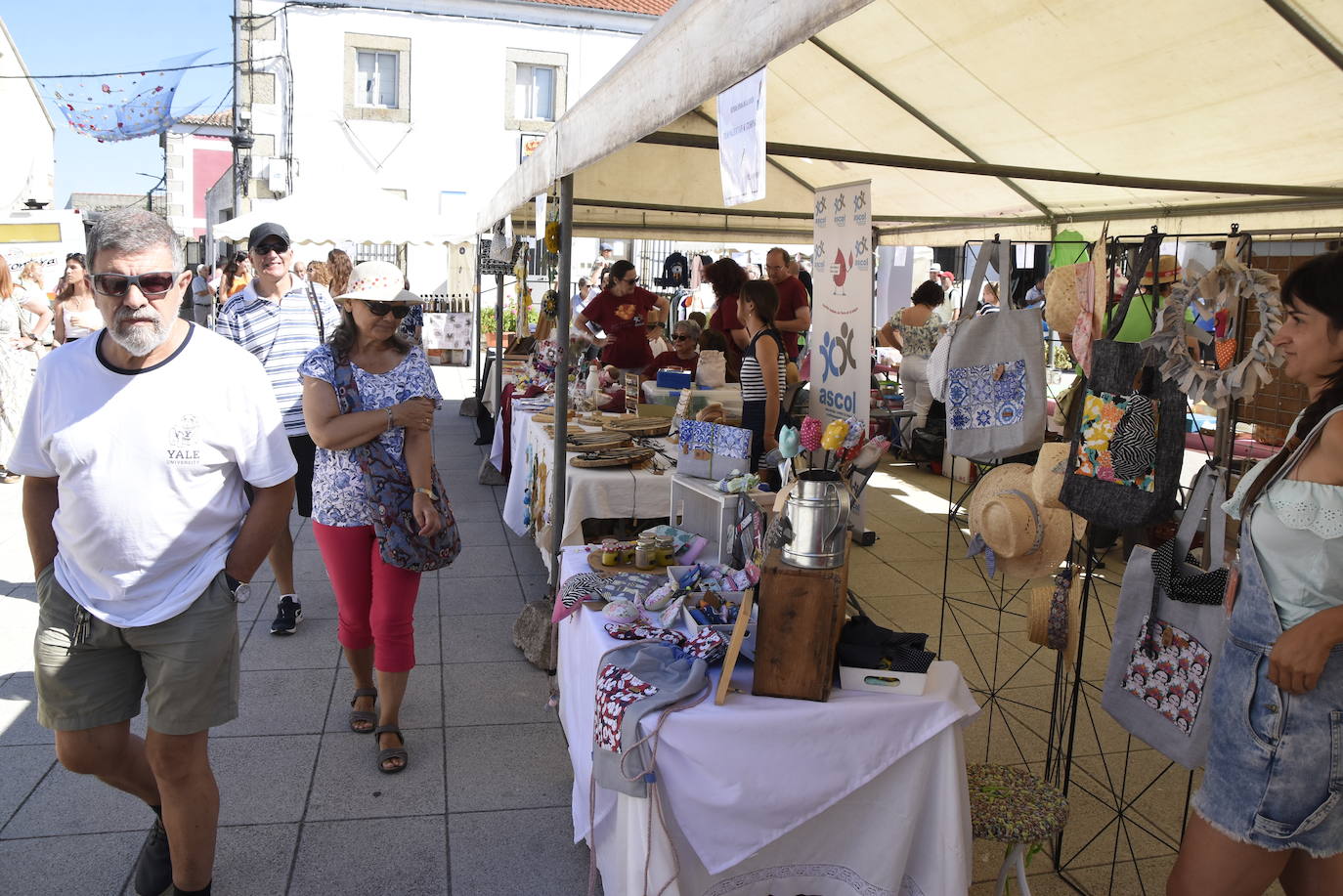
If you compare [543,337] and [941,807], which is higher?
[543,337]

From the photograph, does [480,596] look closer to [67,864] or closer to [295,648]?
[295,648]

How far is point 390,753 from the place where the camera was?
127 inches

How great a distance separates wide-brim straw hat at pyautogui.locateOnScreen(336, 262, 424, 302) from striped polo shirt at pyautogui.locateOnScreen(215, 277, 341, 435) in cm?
147

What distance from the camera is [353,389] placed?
10.0 feet

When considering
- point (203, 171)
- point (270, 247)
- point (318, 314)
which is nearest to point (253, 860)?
point (318, 314)

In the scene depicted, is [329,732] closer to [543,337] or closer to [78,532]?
[78,532]

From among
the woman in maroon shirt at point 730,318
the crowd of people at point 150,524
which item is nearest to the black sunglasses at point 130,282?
the crowd of people at point 150,524

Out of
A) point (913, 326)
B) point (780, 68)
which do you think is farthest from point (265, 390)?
point (913, 326)

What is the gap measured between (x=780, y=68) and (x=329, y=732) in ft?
13.9

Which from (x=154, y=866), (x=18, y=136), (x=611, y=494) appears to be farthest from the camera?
(x=18, y=136)

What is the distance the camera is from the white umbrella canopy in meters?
9.49

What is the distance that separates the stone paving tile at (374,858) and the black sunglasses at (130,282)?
1.58m

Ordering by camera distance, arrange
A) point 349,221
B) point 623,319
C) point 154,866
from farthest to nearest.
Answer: point 349,221 → point 623,319 → point 154,866

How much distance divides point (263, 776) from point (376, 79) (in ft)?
62.1
